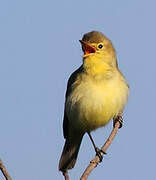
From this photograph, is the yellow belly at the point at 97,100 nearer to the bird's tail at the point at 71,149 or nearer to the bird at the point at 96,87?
the bird at the point at 96,87

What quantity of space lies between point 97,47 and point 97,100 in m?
0.73

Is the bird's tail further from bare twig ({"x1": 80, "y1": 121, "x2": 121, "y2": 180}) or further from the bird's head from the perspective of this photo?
bare twig ({"x1": 80, "y1": 121, "x2": 121, "y2": 180})

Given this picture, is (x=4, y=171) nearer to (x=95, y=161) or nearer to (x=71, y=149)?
(x=95, y=161)

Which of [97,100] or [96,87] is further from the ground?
[96,87]

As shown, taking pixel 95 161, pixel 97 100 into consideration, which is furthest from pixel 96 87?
pixel 95 161

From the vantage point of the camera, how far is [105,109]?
6.36 metres

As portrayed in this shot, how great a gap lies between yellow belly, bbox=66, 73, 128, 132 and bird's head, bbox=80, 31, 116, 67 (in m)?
0.34

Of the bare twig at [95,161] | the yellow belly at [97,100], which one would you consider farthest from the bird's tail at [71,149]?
the bare twig at [95,161]

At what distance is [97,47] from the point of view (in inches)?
253

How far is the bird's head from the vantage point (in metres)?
6.32

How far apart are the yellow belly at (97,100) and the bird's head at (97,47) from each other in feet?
1.11

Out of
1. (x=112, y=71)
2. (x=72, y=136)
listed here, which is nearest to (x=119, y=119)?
(x=112, y=71)

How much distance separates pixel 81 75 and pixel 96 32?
2.07ft

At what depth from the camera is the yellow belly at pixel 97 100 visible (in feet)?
20.7
